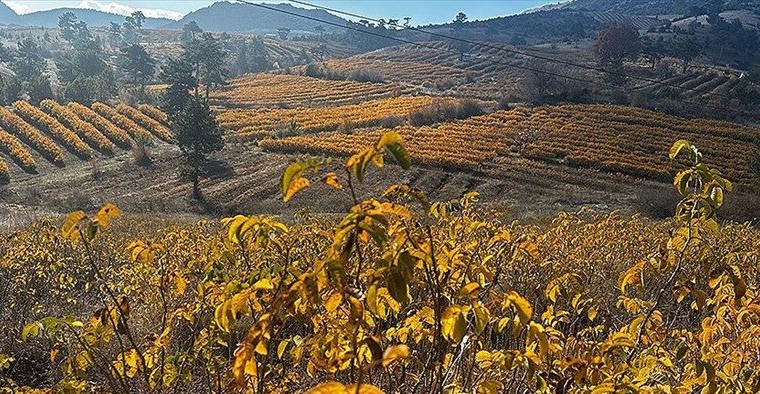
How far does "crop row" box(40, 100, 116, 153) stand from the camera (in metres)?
28.8

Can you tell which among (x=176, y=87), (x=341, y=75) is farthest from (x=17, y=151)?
(x=341, y=75)

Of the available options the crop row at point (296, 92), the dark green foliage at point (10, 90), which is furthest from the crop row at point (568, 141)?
the dark green foliage at point (10, 90)

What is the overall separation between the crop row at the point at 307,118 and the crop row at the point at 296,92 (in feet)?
12.4

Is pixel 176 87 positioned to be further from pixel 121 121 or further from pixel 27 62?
pixel 27 62

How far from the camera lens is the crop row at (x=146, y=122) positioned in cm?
3259

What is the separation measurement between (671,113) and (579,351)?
43296 millimetres

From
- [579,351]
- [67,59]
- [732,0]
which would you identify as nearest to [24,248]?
[579,351]

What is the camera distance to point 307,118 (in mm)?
38938

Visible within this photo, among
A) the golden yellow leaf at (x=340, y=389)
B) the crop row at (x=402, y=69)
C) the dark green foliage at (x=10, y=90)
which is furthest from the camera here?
the crop row at (x=402, y=69)

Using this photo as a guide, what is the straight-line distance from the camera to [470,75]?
209ft

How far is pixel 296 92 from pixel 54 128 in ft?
86.4

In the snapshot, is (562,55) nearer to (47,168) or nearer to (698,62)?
(698,62)

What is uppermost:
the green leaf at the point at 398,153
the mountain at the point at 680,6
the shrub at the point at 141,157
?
the mountain at the point at 680,6

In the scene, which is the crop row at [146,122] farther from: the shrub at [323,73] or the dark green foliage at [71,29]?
the dark green foliage at [71,29]
